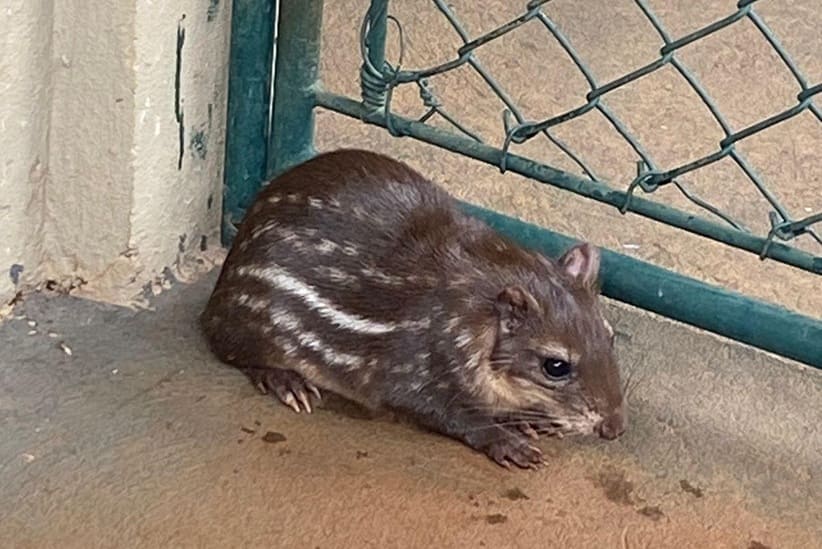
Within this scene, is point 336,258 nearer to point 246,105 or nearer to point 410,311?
point 410,311

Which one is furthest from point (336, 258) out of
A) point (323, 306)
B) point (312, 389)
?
point (312, 389)

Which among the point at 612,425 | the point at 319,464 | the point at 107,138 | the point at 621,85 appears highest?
the point at 621,85

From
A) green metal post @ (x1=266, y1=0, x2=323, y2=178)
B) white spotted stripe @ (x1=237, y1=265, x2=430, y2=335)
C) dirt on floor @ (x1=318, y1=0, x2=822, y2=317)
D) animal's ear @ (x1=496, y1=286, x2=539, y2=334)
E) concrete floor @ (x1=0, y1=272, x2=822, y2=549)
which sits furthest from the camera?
dirt on floor @ (x1=318, y1=0, x2=822, y2=317)

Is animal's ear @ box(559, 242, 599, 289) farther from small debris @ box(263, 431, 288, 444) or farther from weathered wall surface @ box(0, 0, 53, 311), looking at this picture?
weathered wall surface @ box(0, 0, 53, 311)

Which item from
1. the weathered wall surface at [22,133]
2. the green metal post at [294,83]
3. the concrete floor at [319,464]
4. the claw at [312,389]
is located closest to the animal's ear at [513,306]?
the concrete floor at [319,464]

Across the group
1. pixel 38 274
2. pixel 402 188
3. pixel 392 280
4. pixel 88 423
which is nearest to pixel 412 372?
pixel 392 280

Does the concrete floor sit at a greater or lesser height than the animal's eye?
lesser

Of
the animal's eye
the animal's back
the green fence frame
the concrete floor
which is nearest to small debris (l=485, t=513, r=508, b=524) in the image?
the concrete floor
